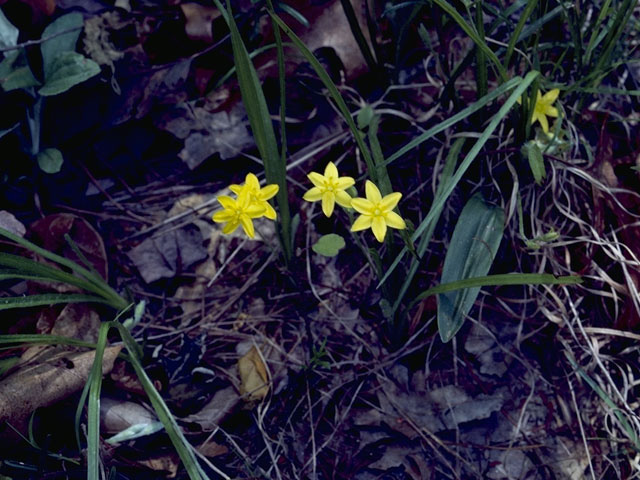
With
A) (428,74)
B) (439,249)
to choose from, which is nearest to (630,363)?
(439,249)

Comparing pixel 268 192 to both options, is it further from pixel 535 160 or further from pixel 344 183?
A: pixel 535 160

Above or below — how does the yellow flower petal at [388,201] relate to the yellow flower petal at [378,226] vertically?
above

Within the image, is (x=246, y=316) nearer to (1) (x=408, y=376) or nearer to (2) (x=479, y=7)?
(1) (x=408, y=376)

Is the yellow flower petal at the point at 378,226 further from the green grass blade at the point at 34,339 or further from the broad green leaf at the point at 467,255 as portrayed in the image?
the green grass blade at the point at 34,339

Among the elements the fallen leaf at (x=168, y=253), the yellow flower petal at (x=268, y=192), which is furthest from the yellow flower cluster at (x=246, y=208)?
the fallen leaf at (x=168, y=253)

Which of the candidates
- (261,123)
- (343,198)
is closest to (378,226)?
(343,198)
